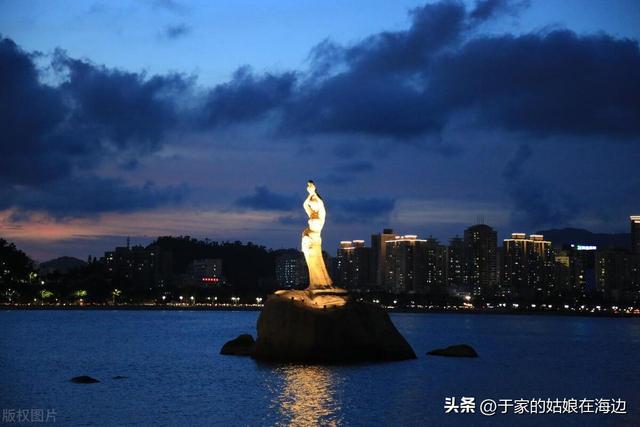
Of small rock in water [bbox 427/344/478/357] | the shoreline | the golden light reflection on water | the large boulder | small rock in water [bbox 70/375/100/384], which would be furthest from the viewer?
the shoreline

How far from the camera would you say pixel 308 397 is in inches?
1188

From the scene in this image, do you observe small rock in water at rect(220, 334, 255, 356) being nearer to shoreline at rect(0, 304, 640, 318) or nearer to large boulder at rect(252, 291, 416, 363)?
large boulder at rect(252, 291, 416, 363)

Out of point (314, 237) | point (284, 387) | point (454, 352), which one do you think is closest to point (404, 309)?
point (454, 352)

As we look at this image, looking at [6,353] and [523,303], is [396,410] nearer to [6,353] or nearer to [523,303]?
[6,353]

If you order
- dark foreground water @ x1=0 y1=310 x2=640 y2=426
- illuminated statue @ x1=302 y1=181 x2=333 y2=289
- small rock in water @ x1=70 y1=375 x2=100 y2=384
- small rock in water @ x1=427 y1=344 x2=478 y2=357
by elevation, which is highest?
illuminated statue @ x1=302 y1=181 x2=333 y2=289

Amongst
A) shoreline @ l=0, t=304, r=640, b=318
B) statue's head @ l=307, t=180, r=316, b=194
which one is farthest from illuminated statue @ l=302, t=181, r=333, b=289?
shoreline @ l=0, t=304, r=640, b=318

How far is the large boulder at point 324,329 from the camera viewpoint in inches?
1469

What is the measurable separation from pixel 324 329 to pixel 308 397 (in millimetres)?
7326

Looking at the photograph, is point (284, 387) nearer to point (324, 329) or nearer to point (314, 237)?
point (324, 329)

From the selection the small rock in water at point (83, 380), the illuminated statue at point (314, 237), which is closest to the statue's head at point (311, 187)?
the illuminated statue at point (314, 237)

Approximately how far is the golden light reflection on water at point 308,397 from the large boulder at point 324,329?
85 centimetres

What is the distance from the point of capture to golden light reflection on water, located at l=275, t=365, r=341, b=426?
2653 cm

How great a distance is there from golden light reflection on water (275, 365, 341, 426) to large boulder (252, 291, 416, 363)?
846 mm

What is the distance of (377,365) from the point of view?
38438 millimetres
